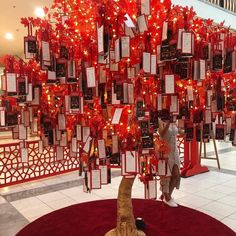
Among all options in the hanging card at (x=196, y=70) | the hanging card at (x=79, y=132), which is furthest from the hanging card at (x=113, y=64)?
the hanging card at (x=79, y=132)

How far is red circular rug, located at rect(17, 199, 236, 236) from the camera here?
3178mm

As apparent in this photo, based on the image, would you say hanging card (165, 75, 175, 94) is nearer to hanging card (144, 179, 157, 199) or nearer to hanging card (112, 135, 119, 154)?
hanging card (112, 135, 119, 154)

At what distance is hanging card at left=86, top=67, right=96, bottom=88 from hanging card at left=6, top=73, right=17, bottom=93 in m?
0.62

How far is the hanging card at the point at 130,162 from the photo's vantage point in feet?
7.65

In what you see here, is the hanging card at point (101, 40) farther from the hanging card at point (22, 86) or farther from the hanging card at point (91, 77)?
the hanging card at point (22, 86)

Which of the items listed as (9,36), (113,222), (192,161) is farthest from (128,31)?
(9,36)

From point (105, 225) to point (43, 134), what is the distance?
1.29m

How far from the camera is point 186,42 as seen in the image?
2059 mm

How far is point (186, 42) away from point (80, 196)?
12.1 feet

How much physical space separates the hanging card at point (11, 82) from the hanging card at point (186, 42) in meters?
1.35

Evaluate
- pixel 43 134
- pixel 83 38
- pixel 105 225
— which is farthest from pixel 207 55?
pixel 105 225

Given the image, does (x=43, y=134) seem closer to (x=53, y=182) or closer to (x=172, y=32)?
(x=172, y=32)

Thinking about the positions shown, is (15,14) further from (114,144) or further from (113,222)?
(114,144)

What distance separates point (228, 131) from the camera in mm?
2766
